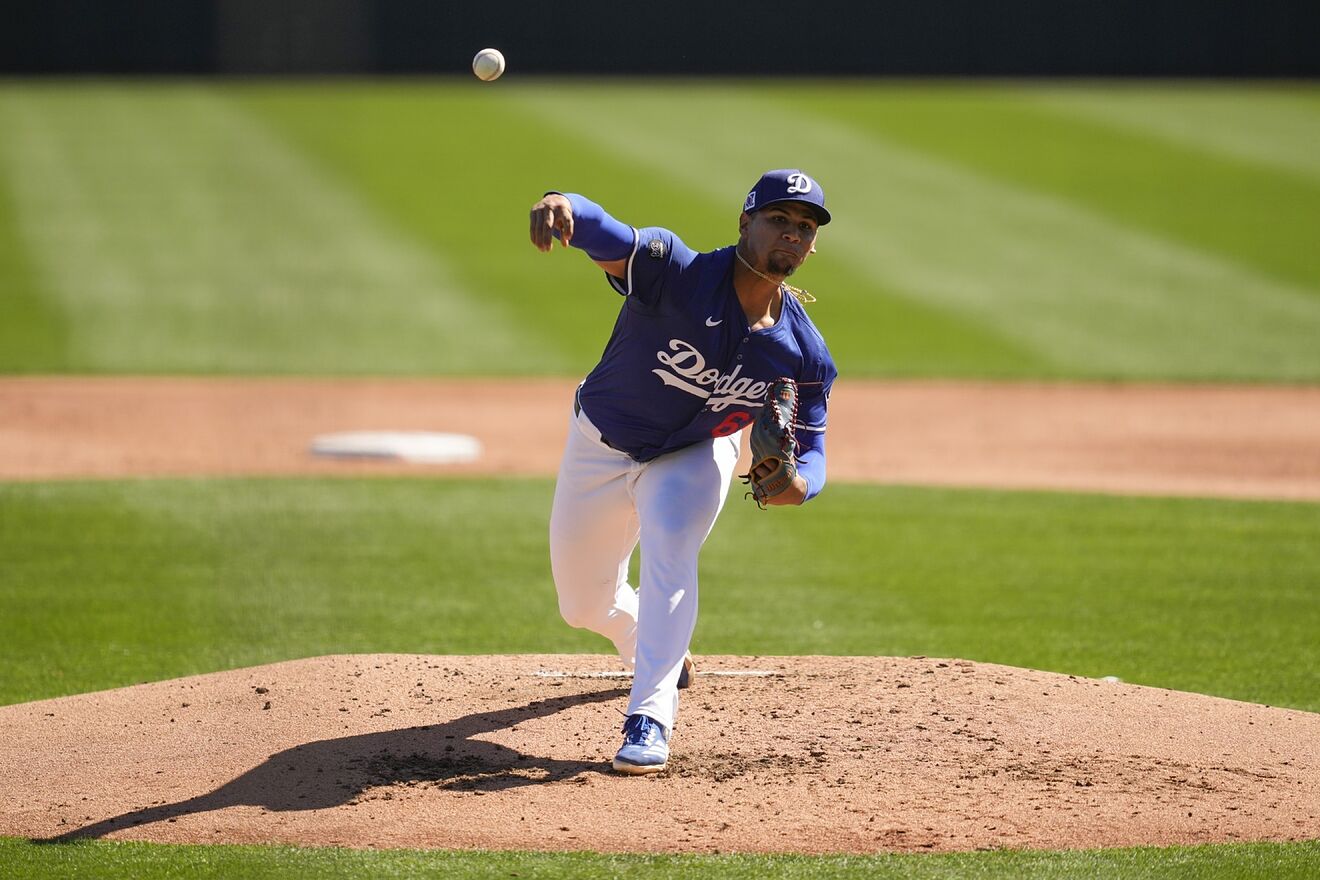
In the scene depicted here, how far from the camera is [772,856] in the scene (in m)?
4.39

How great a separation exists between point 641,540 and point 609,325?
11.1 m

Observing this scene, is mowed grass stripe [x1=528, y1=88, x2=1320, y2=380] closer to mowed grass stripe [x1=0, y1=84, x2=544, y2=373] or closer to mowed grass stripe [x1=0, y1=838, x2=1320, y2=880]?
mowed grass stripe [x1=0, y1=84, x2=544, y2=373]

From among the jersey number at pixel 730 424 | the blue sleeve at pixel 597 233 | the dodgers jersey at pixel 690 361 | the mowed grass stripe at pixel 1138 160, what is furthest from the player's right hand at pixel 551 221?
the mowed grass stripe at pixel 1138 160

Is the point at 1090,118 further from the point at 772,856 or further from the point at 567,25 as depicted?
the point at 772,856

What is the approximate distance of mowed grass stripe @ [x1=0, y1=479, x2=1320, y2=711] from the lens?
691 cm

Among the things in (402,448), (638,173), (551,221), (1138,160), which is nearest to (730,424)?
(551,221)

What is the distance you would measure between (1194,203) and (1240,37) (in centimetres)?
732

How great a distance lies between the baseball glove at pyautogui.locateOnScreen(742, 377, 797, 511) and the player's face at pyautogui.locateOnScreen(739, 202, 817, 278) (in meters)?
0.36

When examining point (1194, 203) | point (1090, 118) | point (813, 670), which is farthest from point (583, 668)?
point (1090, 118)

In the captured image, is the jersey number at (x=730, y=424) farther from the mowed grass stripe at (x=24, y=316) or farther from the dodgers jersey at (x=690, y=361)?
the mowed grass stripe at (x=24, y=316)

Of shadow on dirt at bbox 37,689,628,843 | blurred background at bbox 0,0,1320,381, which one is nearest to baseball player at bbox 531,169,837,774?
shadow on dirt at bbox 37,689,628,843

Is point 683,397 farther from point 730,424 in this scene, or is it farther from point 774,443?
point 774,443

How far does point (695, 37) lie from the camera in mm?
25844

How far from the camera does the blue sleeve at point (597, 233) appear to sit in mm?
4734
